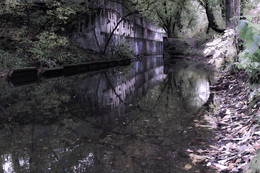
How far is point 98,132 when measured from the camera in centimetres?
416

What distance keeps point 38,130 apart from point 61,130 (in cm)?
44

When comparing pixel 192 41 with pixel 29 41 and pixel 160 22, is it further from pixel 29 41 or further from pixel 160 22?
pixel 29 41

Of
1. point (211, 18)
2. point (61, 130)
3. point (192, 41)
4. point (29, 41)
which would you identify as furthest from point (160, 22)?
point (61, 130)

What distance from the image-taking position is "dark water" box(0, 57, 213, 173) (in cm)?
301

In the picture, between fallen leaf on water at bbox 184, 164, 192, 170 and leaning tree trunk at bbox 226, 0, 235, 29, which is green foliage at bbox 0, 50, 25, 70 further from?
fallen leaf on water at bbox 184, 164, 192, 170

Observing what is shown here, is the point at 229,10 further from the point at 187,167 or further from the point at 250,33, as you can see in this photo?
the point at 187,167

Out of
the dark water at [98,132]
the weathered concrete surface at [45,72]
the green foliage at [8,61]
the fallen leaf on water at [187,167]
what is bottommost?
the fallen leaf on water at [187,167]

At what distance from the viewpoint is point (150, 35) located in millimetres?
35750

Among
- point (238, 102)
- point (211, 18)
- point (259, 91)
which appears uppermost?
point (211, 18)

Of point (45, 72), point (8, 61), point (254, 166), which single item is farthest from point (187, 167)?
point (8, 61)

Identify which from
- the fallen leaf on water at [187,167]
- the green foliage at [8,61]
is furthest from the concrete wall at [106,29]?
the fallen leaf on water at [187,167]

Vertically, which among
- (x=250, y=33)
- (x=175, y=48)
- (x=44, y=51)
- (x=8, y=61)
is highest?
(x=175, y=48)

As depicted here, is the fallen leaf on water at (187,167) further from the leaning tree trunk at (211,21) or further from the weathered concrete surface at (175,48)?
the weathered concrete surface at (175,48)

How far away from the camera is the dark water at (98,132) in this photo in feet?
9.87
